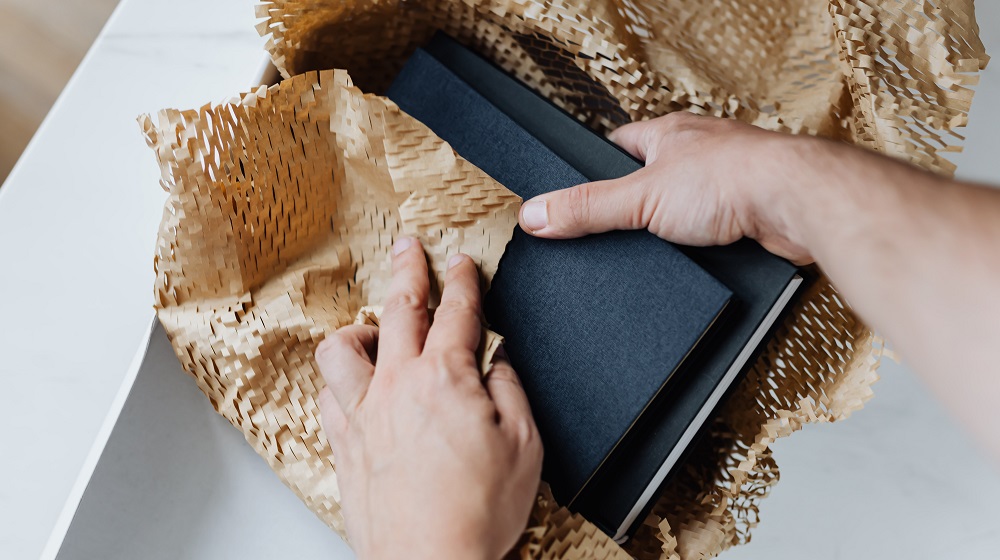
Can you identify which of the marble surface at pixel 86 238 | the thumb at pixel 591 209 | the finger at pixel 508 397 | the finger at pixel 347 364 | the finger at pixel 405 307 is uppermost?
the thumb at pixel 591 209

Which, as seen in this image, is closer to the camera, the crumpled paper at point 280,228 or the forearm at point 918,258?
the forearm at point 918,258

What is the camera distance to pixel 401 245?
0.46m

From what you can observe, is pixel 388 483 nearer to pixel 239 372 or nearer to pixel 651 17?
pixel 239 372

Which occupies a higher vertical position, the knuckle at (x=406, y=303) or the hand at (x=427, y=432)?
the knuckle at (x=406, y=303)

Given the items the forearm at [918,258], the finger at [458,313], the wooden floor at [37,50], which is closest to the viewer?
the forearm at [918,258]

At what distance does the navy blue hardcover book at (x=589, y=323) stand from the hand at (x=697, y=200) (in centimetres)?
1

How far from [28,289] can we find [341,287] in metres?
0.25

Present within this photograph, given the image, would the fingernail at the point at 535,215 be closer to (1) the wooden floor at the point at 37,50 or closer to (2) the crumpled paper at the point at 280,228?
(2) the crumpled paper at the point at 280,228

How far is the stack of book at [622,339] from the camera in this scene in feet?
1.35

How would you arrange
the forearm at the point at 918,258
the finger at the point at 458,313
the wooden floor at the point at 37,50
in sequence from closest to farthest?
1. the forearm at the point at 918,258
2. the finger at the point at 458,313
3. the wooden floor at the point at 37,50

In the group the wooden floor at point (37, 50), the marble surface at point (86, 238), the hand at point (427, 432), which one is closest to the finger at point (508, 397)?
the hand at point (427, 432)

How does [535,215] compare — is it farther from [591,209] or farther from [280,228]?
[280,228]

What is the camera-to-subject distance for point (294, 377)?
1.51ft

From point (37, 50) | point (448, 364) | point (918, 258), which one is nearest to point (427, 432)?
point (448, 364)
